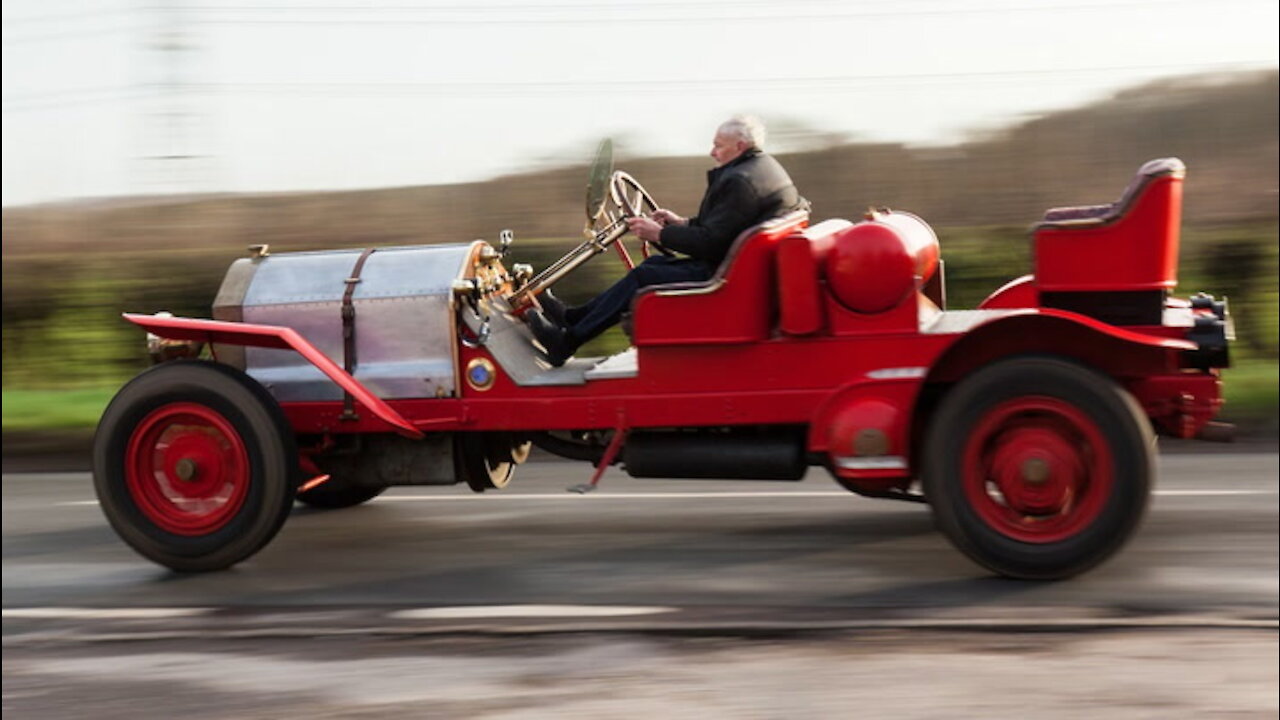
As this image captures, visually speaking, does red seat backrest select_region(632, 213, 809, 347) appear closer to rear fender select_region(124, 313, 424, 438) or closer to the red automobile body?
the red automobile body

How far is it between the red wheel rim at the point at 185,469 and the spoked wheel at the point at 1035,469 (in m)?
2.78

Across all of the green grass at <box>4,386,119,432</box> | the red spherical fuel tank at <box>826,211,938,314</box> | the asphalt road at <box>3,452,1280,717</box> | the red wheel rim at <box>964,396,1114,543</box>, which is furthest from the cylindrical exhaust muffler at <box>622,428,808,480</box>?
the green grass at <box>4,386,119,432</box>

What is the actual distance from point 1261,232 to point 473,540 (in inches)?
256

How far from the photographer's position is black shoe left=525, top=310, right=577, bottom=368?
266 inches

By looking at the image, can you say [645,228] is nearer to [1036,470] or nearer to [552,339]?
[552,339]

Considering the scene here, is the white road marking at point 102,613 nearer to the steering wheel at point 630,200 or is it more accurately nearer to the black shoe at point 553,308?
the black shoe at point 553,308

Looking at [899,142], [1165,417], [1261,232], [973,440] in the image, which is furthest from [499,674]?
[1261,232]

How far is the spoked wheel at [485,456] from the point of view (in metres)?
6.82

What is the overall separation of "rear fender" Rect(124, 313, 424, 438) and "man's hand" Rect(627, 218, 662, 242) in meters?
1.20

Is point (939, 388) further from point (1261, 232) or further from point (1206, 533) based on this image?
point (1261, 232)

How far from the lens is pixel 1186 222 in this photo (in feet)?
36.5

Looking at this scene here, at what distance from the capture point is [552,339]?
22.2ft

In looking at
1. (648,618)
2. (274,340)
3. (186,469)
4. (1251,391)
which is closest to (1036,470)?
(648,618)

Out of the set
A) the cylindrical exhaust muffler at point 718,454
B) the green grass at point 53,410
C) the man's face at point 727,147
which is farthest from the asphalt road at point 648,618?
the green grass at point 53,410
